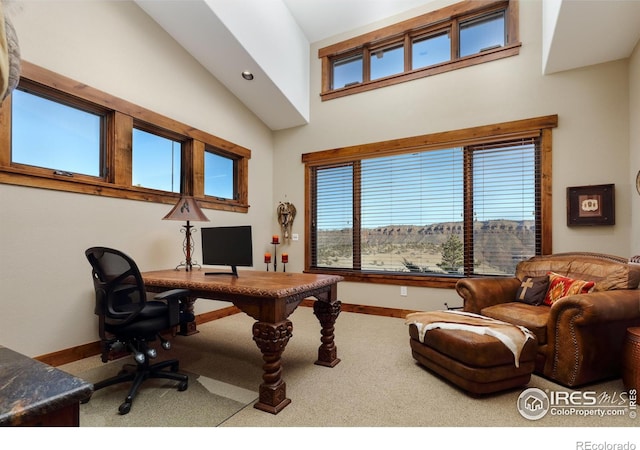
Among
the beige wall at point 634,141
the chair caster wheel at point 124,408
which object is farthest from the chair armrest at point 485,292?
the chair caster wheel at point 124,408

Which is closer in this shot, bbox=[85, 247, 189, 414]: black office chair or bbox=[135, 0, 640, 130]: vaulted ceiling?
bbox=[85, 247, 189, 414]: black office chair

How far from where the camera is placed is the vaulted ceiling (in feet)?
9.53

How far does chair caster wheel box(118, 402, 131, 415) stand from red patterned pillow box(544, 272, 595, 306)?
10.9 ft

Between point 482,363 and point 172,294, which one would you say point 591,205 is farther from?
point 172,294

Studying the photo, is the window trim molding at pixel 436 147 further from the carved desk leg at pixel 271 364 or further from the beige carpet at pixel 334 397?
the carved desk leg at pixel 271 364

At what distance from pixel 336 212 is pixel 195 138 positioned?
2192mm

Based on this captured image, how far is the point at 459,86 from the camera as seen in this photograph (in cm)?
400

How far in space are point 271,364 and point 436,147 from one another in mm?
3335

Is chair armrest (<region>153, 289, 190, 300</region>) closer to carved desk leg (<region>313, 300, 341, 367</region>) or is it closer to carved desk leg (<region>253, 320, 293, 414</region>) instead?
carved desk leg (<region>253, 320, 293, 414</region>)

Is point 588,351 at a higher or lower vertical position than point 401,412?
higher

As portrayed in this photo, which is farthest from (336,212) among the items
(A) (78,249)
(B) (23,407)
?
(B) (23,407)

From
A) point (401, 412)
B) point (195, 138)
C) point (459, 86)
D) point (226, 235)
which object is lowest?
point (401, 412)

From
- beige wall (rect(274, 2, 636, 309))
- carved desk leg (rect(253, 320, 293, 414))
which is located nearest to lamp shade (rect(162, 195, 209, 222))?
carved desk leg (rect(253, 320, 293, 414))
